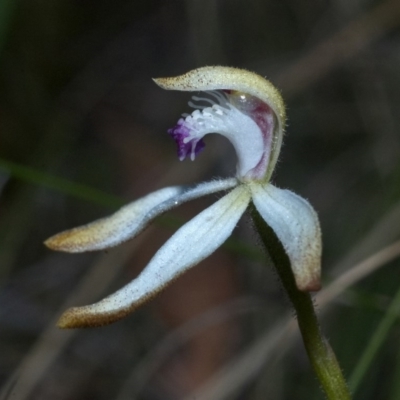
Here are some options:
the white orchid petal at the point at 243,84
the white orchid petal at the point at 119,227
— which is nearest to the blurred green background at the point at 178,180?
the white orchid petal at the point at 119,227

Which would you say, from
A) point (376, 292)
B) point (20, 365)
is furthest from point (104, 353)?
point (376, 292)

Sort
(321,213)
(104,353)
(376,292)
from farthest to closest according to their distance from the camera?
(321,213) → (104,353) → (376,292)

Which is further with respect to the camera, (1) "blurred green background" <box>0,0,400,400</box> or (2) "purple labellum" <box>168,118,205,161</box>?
(1) "blurred green background" <box>0,0,400,400</box>

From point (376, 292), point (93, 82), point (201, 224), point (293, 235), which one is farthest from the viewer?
point (93, 82)

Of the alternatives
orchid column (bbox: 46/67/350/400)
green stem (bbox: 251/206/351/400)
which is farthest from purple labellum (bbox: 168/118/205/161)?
green stem (bbox: 251/206/351/400)

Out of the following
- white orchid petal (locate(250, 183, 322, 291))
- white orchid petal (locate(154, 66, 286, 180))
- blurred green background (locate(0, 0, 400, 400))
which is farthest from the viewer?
blurred green background (locate(0, 0, 400, 400))

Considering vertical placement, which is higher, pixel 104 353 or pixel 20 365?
pixel 20 365

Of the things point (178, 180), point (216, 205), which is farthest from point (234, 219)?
point (178, 180)

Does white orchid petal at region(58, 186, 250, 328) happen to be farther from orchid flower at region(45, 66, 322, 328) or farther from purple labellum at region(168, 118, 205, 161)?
purple labellum at region(168, 118, 205, 161)

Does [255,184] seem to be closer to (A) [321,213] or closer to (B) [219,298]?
(B) [219,298]
